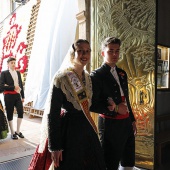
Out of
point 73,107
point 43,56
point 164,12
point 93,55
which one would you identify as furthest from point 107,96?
point 43,56

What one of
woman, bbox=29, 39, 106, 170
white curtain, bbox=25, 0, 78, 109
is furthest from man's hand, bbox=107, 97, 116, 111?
white curtain, bbox=25, 0, 78, 109

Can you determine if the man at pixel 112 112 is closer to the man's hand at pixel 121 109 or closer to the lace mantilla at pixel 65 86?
the man's hand at pixel 121 109

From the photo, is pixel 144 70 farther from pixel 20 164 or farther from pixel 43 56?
pixel 43 56

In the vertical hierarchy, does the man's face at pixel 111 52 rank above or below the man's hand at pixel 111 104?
above

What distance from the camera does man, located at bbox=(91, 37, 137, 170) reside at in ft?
5.26

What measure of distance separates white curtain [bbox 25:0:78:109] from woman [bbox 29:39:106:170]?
300cm

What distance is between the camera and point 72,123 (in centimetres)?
139

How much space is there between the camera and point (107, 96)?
1658 mm

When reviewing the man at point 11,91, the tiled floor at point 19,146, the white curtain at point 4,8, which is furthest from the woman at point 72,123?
the white curtain at point 4,8

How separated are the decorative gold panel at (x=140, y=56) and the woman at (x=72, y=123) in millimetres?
1358

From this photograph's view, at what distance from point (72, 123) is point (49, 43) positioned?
11.6 ft

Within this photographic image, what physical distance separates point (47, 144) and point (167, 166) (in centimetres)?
197

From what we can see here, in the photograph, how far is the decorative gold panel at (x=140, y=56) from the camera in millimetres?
2572

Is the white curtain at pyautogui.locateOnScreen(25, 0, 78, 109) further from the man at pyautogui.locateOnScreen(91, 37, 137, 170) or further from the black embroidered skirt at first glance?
the black embroidered skirt
